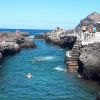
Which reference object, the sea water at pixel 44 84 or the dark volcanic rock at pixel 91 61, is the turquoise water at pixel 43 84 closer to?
the sea water at pixel 44 84

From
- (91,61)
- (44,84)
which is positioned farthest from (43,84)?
(91,61)

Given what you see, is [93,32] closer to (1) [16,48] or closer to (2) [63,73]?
(2) [63,73]

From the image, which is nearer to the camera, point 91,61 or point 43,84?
point 91,61

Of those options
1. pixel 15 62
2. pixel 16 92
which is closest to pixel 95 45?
pixel 16 92

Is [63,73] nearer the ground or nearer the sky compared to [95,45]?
nearer the ground

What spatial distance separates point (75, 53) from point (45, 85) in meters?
10.5

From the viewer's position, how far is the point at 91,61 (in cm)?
4591

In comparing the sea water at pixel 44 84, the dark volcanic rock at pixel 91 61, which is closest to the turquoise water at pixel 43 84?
the sea water at pixel 44 84

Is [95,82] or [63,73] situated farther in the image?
[63,73]

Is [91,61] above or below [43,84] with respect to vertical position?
above

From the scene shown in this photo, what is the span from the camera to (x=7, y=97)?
131 feet

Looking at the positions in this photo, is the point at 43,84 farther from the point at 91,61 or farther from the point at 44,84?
the point at 91,61

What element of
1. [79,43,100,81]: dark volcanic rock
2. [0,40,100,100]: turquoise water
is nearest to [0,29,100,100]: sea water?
[0,40,100,100]: turquoise water

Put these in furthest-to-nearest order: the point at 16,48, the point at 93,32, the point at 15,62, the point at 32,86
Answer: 1. the point at 16,48
2. the point at 15,62
3. the point at 93,32
4. the point at 32,86
